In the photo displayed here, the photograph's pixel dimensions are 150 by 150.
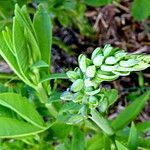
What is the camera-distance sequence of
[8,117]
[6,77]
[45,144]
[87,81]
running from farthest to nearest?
[6,77] → [45,144] → [8,117] → [87,81]

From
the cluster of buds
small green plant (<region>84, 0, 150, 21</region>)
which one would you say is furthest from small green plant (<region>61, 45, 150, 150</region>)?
small green plant (<region>84, 0, 150, 21</region>)

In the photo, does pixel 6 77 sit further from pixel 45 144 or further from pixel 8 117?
pixel 8 117

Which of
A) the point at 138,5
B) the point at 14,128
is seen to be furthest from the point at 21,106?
the point at 138,5

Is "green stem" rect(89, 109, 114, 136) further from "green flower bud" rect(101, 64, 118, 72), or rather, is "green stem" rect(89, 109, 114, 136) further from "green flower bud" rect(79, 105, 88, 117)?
"green flower bud" rect(101, 64, 118, 72)

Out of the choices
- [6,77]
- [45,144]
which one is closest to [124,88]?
[6,77]

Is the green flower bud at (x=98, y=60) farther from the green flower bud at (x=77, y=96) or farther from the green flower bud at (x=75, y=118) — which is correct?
the green flower bud at (x=75, y=118)

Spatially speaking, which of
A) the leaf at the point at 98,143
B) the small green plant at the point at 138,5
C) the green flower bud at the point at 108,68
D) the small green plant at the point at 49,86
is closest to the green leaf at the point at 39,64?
the small green plant at the point at 49,86

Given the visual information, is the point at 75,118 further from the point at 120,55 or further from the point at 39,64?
the point at 120,55
